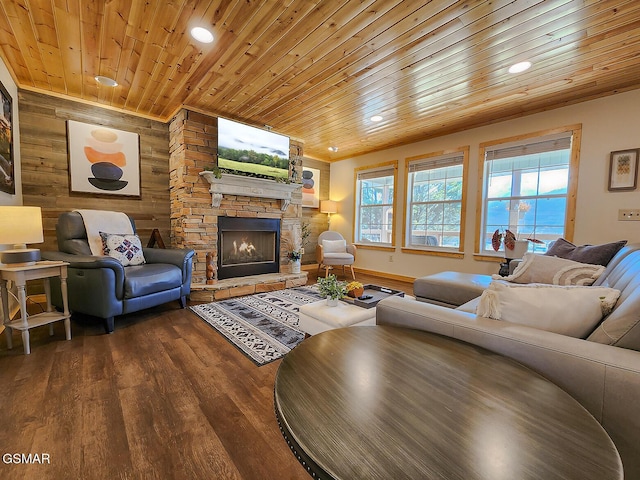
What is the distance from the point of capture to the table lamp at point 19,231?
179 cm

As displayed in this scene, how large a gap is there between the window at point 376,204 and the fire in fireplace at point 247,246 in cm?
197

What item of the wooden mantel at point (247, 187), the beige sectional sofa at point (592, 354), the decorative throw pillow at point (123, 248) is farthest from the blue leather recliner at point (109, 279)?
the beige sectional sofa at point (592, 354)

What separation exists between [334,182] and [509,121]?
3227 millimetres

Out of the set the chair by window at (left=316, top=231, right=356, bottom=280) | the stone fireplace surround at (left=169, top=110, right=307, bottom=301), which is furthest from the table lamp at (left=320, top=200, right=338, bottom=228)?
the stone fireplace surround at (left=169, top=110, right=307, bottom=301)

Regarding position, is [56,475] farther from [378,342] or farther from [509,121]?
[509,121]

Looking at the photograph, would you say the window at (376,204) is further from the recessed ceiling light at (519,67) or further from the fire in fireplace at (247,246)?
the recessed ceiling light at (519,67)

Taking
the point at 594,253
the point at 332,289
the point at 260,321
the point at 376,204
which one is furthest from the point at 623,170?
the point at 260,321

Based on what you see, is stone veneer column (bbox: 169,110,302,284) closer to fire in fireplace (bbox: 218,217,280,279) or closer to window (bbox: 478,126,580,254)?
fire in fireplace (bbox: 218,217,280,279)

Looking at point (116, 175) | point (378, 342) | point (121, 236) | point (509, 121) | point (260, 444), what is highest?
point (509, 121)

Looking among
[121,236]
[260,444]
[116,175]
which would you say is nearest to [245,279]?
[121,236]

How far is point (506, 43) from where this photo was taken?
2.13 meters

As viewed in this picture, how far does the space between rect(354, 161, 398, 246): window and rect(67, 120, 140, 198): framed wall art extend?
12.3 ft

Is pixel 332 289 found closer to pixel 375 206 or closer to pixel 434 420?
pixel 434 420

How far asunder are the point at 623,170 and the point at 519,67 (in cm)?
164
